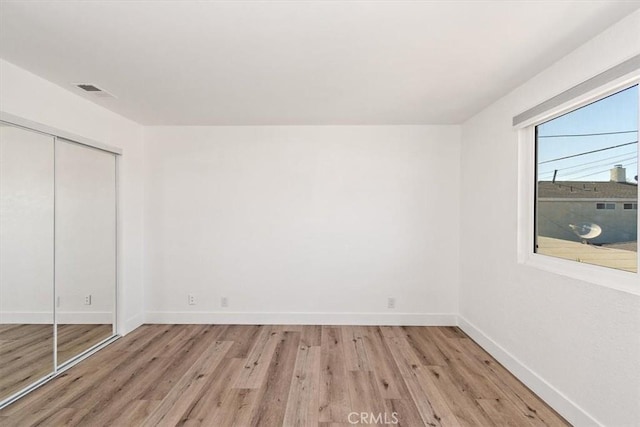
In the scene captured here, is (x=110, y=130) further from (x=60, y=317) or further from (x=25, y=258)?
(x=60, y=317)

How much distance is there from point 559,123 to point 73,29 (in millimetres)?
3379

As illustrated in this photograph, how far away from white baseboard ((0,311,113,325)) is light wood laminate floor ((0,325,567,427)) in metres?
0.33

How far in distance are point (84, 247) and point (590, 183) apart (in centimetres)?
429

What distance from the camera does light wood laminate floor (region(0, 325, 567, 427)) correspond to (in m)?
2.08

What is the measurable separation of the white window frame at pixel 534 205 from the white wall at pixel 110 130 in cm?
396

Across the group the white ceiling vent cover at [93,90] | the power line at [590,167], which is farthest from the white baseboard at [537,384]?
the white ceiling vent cover at [93,90]

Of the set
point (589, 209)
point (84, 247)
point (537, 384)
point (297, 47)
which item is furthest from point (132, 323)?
point (589, 209)

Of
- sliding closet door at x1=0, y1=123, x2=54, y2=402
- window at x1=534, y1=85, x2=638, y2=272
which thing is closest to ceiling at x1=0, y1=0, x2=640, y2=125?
window at x1=534, y1=85, x2=638, y2=272

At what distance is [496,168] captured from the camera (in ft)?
9.75

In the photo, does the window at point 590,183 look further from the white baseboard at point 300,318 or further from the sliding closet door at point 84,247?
the sliding closet door at point 84,247

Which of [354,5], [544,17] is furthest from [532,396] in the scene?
[354,5]

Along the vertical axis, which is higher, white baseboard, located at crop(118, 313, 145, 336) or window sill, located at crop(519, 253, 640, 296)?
window sill, located at crop(519, 253, 640, 296)

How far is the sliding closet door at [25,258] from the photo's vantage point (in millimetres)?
2215

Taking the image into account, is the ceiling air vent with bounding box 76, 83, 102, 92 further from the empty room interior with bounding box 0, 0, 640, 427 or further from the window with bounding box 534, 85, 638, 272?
the window with bounding box 534, 85, 638, 272
